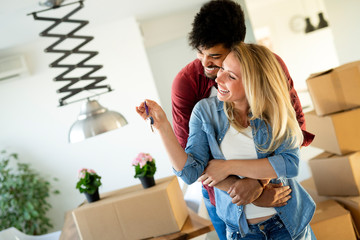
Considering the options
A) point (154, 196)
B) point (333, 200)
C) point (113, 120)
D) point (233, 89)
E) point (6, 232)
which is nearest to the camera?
point (233, 89)

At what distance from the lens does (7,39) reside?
4.38m

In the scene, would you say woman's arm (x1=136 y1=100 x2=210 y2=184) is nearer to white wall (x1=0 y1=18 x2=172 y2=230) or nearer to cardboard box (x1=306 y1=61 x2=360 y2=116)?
cardboard box (x1=306 y1=61 x2=360 y2=116)

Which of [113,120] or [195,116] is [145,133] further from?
[195,116]

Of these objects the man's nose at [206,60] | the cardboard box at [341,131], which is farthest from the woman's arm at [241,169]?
the cardboard box at [341,131]

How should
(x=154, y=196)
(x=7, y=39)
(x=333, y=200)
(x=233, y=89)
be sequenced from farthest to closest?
(x=7, y=39), (x=333, y=200), (x=154, y=196), (x=233, y=89)

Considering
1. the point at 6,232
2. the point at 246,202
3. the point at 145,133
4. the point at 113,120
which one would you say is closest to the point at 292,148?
the point at 246,202

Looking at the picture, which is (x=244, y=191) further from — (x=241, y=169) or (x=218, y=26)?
(x=218, y=26)

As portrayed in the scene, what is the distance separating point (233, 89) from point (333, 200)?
1.56m

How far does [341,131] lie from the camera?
244cm

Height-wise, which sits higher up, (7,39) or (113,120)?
(7,39)

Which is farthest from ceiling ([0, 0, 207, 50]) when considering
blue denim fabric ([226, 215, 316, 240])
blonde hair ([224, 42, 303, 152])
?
blue denim fabric ([226, 215, 316, 240])

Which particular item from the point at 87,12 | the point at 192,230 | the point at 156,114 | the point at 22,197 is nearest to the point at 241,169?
the point at 156,114

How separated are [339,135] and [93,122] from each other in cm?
149

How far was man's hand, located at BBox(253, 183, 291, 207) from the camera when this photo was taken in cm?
133
